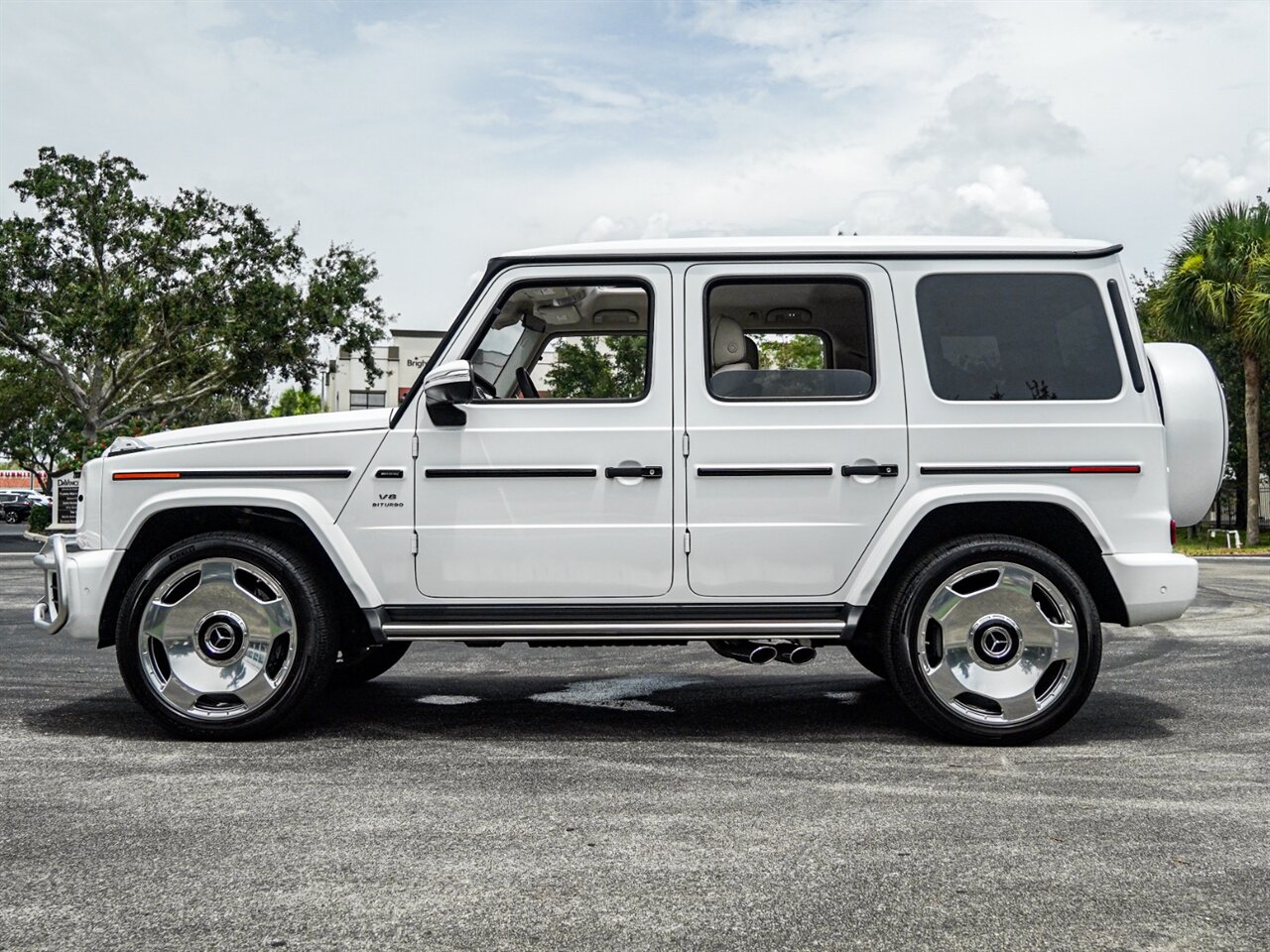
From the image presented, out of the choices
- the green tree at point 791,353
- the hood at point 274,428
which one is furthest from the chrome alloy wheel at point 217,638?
the green tree at point 791,353

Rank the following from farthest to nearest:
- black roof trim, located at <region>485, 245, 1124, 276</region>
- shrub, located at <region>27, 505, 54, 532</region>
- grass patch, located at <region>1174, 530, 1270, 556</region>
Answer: shrub, located at <region>27, 505, 54, 532</region> → grass patch, located at <region>1174, 530, 1270, 556</region> → black roof trim, located at <region>485, 245, 1124, 276</region>

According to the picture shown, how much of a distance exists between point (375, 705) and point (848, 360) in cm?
295

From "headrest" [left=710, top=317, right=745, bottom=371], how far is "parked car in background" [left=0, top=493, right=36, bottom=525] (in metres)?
61.0

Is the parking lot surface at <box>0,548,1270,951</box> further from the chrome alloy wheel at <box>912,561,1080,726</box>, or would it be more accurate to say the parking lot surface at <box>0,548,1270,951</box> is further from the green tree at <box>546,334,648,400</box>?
the green tree at <box>546,334,648,400</box>

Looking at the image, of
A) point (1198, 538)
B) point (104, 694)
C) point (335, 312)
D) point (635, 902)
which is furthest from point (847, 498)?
point (1198, 538)

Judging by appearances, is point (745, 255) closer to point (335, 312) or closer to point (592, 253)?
point (592, 253)

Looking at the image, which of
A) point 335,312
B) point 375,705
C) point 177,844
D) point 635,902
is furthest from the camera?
point 335,312

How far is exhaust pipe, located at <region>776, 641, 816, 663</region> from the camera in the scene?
522 centimetres

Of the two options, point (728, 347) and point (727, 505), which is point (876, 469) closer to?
point (727, 505)

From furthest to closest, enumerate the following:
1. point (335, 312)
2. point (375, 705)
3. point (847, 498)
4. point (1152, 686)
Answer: point (335, 312) → point (1152, 686) → point (375, 705) → point (847, 498)

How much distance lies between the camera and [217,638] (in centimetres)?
520

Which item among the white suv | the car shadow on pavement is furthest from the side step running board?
the car shadow on pavement

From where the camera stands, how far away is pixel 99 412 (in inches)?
1436

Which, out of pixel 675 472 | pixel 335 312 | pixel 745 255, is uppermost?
pixel 335 312
